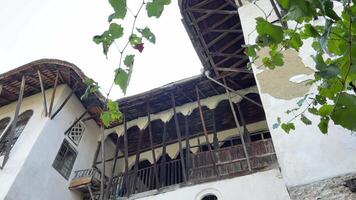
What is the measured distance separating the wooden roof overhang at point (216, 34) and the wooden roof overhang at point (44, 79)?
385 centimetres

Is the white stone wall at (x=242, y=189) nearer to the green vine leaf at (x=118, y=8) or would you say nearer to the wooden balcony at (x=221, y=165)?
the wooden balcony at (x=221, y=165)

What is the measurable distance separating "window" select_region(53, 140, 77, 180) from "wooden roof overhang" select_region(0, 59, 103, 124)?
1.68 m

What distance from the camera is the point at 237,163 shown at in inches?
321

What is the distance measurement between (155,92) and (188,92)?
3.58ft

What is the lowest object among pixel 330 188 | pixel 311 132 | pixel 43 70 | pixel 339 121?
pixel 339 121

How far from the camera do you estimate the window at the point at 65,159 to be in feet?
Result: 32.2

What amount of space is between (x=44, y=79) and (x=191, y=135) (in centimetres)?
546

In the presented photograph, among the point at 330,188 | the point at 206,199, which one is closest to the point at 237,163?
the point at 206,199

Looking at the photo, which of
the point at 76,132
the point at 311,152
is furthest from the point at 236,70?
the point at 76,132

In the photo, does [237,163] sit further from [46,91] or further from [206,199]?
[46,91]

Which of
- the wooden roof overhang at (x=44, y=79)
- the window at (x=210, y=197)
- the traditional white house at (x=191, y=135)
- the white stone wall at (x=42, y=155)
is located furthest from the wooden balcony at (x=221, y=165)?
the wooden roof overhang at (x=44, y=79)

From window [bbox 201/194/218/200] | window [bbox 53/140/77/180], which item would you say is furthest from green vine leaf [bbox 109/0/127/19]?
window [bbox 53/140/77/180]

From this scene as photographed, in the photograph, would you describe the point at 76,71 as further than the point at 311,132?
Yes

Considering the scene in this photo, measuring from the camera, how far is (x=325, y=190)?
4008 mm
